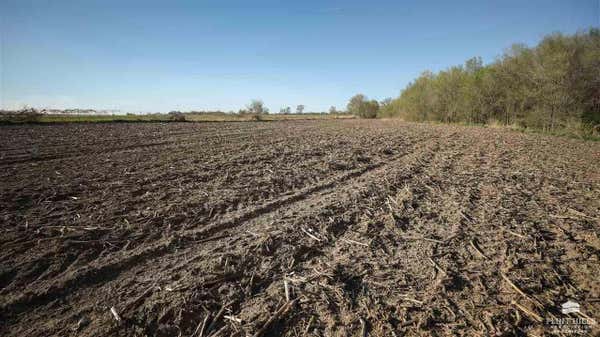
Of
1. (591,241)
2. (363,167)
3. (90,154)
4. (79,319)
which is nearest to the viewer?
(79,319)

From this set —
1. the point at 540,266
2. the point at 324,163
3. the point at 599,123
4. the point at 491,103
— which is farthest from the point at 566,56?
the point at 540,266

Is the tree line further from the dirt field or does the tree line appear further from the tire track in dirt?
the tire track in dirt

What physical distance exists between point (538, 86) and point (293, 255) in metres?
35.0

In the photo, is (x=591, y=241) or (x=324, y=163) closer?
(x=591, y=241)

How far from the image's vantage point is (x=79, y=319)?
8.14 ft

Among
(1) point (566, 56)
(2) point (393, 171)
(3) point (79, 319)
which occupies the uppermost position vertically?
(1) point (566, 56)

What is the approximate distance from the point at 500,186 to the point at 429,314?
19.6 ft

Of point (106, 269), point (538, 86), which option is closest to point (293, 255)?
point (106, 269)

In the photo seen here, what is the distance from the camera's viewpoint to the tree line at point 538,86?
22.6 m

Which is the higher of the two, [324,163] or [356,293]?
[324,163]

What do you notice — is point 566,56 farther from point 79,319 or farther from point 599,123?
point 79,319

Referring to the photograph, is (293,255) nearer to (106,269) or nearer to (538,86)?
(106,269)

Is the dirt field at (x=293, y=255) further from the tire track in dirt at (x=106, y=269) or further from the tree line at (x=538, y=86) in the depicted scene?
the tree line at (x=538, y=86)

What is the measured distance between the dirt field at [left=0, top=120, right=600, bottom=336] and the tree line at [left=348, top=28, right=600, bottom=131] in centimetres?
2510
